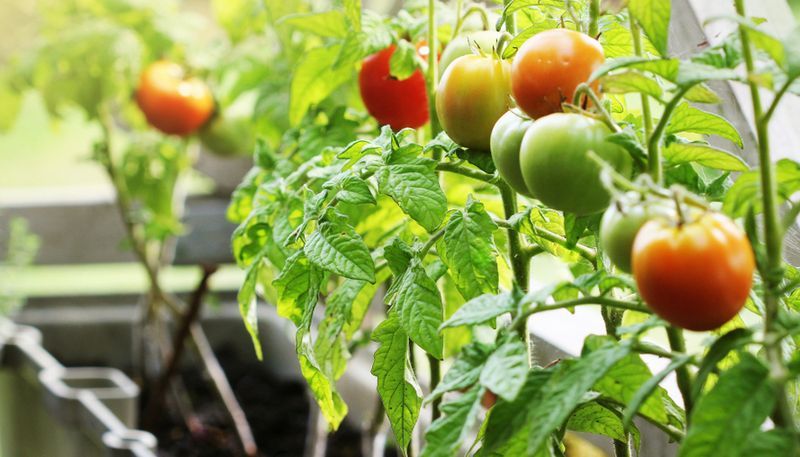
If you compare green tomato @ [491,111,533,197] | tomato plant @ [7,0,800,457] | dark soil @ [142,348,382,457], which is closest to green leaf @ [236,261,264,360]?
tomato plant @ [7,0,800,457]

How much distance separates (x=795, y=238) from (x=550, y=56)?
27 centimetres

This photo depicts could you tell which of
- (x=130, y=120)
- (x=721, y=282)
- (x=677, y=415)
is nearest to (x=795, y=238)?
(x=677, y=415)

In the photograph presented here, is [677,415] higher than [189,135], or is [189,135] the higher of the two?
[677,415]

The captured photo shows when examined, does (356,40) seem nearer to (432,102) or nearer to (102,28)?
(432,102)

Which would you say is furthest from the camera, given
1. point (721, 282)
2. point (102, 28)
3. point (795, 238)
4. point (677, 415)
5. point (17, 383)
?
point (17, 383)

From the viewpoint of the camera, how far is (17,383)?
4.89 feet

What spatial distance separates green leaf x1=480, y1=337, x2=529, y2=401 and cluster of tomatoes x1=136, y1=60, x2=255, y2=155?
1.00 meters

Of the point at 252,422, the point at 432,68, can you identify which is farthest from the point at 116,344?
the point at 432,68

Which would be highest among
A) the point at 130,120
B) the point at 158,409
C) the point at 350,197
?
the point at 350,197

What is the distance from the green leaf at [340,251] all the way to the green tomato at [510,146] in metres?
0.09

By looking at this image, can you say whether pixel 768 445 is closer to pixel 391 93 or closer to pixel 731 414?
pixel 731 414

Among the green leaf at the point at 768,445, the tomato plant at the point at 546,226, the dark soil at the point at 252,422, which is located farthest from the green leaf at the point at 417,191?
the dark soil at the point at 252,422

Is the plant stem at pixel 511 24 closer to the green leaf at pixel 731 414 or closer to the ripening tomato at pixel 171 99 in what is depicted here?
the green leaf at pixel 731 414

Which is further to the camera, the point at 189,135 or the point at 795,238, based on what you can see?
the point at 189,135
